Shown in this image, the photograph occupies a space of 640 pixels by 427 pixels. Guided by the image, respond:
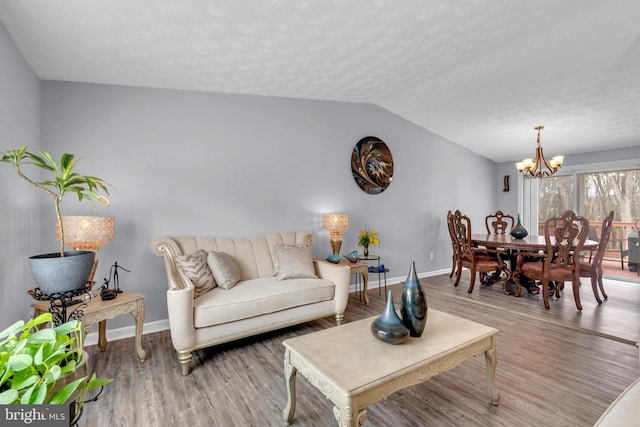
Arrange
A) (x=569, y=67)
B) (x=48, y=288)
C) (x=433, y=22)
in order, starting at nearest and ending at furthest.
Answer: (x=48, y=288), (x=433, y=22), (x=569, y=67)

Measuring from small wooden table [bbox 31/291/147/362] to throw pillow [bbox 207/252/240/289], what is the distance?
2.01ft

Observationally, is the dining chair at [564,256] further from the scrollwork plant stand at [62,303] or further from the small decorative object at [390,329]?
the scrollwork plant stand at [62,303]

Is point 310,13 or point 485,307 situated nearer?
point 310,13

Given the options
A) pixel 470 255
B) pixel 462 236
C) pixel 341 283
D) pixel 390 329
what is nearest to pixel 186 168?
pixel 341 283

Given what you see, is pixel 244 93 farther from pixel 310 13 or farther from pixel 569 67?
pixel 569 67

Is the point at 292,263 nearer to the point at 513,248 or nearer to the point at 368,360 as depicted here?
the point at 368,360

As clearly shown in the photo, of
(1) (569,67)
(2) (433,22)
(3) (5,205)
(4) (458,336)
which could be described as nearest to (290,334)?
(4) (458,336)

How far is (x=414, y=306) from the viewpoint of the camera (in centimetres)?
168

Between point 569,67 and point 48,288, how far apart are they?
4647 millimetres

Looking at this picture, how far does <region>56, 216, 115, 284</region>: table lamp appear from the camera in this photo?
208cm

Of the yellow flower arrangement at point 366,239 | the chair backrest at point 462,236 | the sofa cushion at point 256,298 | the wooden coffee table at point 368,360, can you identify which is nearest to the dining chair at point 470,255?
the chair backrest at point 462,236

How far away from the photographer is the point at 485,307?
3613 mm

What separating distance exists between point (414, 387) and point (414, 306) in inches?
29.2

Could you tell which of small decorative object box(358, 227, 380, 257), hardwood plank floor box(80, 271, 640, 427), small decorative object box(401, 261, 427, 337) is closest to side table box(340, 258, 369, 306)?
small decorative object box(358, 227, 380, 257)
